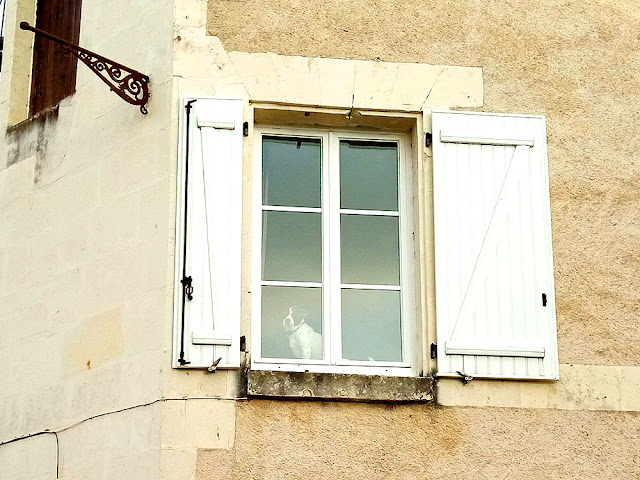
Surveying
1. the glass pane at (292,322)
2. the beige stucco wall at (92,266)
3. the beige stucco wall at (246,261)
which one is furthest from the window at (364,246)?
the beige stucco wall at (92,266)

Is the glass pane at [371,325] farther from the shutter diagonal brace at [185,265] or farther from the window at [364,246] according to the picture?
the shutter diagonal brace at [185,265]

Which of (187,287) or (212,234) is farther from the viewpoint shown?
(212,234)

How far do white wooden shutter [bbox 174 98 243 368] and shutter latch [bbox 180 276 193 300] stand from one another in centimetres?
2

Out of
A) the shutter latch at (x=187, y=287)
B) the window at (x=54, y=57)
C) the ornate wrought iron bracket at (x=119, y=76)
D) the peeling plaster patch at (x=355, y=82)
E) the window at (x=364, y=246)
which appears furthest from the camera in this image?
the window at (x=54, y=57)

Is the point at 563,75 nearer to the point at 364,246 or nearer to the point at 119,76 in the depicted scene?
the point at 364,246

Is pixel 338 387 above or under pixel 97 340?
under

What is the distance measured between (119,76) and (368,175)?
1.58 m

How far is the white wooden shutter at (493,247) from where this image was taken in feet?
24.6

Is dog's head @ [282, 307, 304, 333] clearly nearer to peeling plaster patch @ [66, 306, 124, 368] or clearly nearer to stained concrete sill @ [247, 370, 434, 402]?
stained concrete sill @ [247, 370, 434, 402]

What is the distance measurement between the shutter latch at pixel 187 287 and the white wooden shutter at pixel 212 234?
0.8 inches


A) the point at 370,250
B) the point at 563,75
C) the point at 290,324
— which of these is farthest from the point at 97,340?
the point at 563,75

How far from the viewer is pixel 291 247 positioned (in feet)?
25.6

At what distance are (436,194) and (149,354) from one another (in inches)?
73.8

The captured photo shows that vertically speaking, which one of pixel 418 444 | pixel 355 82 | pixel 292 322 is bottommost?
pixel 418 444
